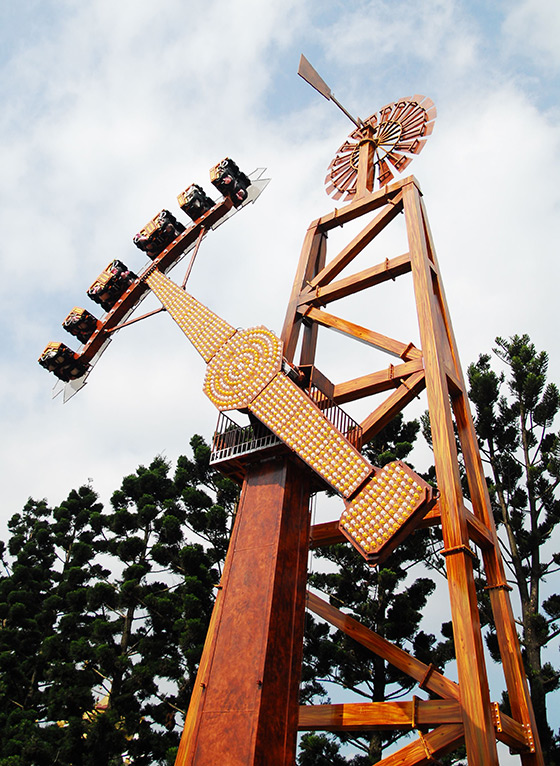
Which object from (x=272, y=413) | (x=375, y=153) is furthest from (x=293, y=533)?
(x=375, y=153)

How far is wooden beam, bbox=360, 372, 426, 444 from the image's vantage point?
858cm

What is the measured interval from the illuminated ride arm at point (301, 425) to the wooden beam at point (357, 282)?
170cm

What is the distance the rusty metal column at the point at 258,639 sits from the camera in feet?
21.2

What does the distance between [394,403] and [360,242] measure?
3607 millimetres

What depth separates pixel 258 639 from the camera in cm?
692

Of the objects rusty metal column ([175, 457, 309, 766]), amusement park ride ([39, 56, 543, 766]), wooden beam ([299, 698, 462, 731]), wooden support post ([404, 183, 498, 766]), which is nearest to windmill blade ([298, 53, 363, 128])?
amusement park ride ([39, 56, 543, 766])

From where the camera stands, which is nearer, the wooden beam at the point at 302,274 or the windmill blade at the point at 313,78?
the wooden beam at the point at 302,274

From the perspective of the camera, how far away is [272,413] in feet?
27.6

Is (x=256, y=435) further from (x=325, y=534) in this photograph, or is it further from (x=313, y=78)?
(x=313, y=78)

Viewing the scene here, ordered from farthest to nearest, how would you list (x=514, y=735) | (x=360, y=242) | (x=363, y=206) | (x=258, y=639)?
1. (x=363, y=206)
2. (x=360, y=242)
3. (x=514, y=735)
4. (x=258, y=639)

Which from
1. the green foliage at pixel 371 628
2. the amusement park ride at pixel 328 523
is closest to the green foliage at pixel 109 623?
the green foliage at pixel 371 628

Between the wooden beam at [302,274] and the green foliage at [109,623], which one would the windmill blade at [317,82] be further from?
the green foliage at [109,623]

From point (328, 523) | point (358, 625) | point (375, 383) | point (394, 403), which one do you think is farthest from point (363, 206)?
point (358, 625)

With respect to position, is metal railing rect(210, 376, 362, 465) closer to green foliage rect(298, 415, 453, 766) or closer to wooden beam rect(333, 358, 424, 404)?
wooden beam rect(333, 358, 424, 404)
